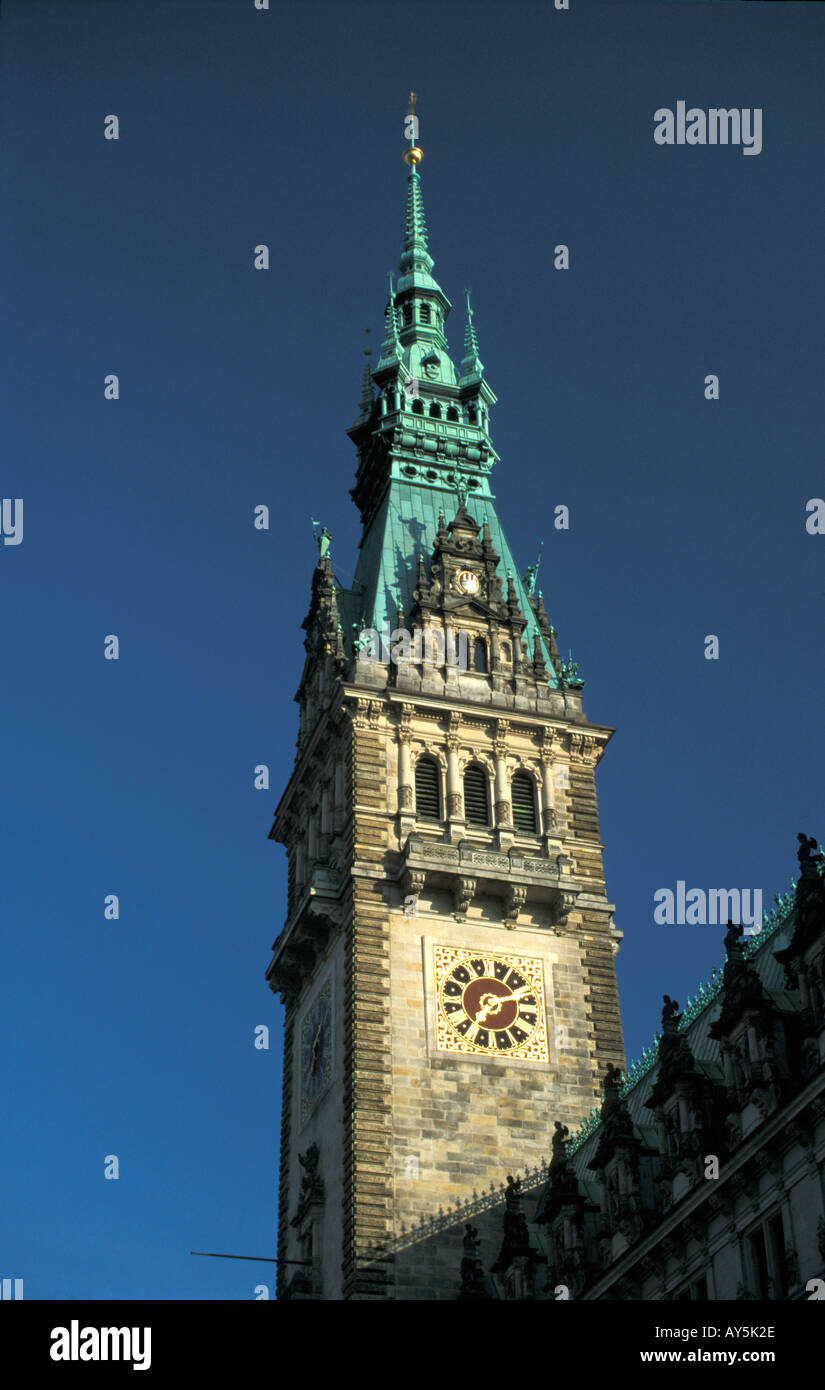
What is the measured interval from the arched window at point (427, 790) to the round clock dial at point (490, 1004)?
22.4 feet

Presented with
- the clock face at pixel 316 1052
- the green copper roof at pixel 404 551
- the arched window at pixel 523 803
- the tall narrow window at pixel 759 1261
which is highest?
the green copper roof at pixel 404 551

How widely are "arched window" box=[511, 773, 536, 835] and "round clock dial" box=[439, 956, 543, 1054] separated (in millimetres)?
6915

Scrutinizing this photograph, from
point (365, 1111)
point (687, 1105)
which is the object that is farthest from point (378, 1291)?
point (687, 1105)

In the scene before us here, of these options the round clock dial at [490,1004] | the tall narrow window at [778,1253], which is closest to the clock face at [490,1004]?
the round clock dial at [490,1004]

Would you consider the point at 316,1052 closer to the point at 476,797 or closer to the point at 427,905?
the point at 427,905

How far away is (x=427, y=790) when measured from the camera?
237 feet

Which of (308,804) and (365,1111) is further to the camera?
(308,804)

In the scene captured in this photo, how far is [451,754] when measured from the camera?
7294 centimetres

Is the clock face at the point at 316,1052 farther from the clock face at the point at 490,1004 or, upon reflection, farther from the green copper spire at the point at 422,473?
the green copper spire at the point at 422,473

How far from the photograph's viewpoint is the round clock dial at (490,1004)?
65375mm

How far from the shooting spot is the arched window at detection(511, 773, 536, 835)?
7269 cm
